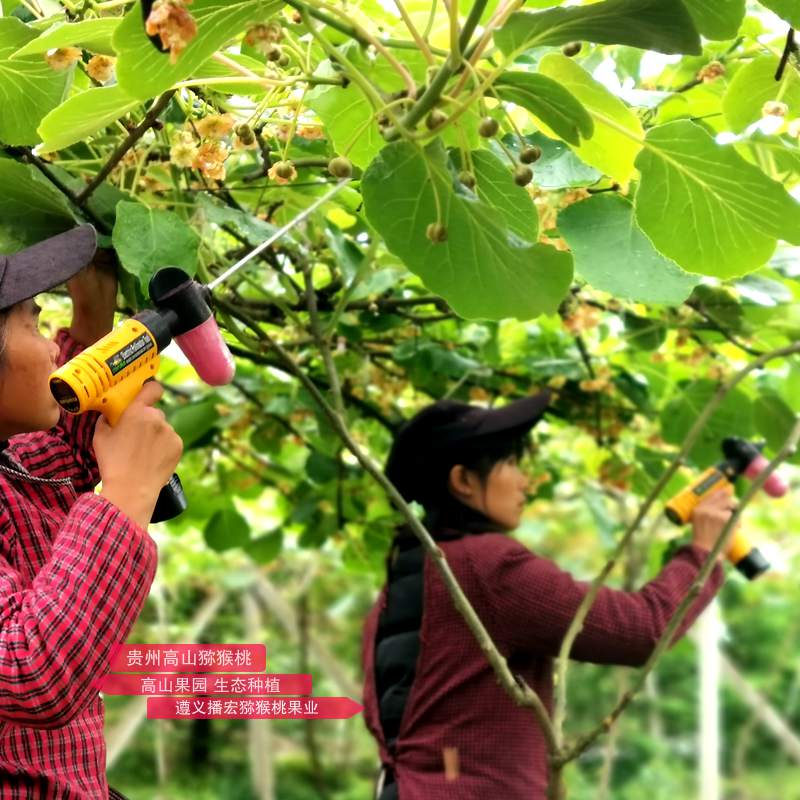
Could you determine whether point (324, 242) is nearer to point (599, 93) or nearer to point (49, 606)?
point (599, 93)

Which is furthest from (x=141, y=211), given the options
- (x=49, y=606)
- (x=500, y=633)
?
(x=500, y=633)

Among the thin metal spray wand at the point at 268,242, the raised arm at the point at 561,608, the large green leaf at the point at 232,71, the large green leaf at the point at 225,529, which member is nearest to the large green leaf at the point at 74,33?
the large green leaf at the point at 232,71

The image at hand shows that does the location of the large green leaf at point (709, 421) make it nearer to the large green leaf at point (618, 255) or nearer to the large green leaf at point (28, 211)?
the large green leaf at point (618, 255)

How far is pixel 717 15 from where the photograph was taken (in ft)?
3.00

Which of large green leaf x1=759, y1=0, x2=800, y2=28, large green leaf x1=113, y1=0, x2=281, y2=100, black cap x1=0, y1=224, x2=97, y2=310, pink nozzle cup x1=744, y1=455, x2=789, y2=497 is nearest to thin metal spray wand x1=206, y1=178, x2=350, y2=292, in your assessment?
black cap x1=0, y1=224, x2=97, y2=310

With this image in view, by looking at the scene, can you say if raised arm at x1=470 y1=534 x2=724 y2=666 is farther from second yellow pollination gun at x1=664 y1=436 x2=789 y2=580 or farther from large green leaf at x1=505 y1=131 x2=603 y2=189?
large green leaf at x1=505 y1=131 x2=603 y2=189

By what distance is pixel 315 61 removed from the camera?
1137 mm

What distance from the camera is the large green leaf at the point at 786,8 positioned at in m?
0.88

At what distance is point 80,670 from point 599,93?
2.06 ft

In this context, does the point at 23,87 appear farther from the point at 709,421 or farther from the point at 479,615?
the point at 709,421

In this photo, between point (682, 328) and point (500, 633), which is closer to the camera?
point (500, 633)

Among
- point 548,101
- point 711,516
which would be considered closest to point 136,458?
point 548,101

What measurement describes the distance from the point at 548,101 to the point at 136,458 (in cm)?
45

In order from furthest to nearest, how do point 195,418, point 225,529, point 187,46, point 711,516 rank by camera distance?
point 225,529 → point 195,418 → point 711,516 → point 187,46
